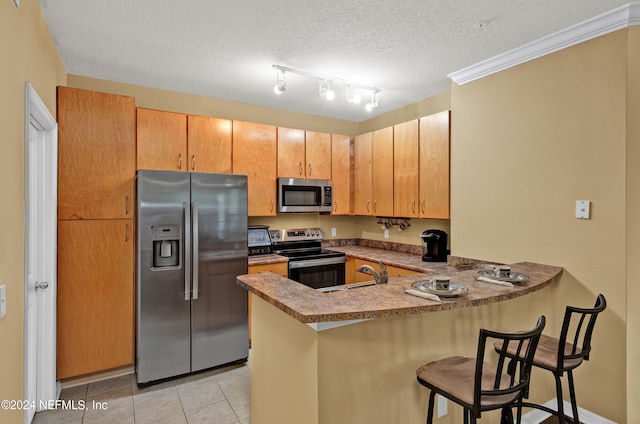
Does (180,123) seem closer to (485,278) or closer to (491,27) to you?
(491,27)

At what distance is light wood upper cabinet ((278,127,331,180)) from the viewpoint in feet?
13.0

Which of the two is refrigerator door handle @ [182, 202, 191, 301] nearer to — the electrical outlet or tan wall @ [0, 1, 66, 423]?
tan wall @ [0, 1, 66, 423]

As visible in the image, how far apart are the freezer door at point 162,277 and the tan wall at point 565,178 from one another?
2.55m

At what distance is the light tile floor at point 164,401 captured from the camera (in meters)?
2.38

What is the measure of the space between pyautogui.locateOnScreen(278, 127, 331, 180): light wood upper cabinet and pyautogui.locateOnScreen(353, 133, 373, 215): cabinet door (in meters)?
0.38

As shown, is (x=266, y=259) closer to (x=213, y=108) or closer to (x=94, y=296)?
(x=94, y=296)

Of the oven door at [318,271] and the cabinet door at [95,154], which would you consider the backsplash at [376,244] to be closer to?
the oven door at [318,271]

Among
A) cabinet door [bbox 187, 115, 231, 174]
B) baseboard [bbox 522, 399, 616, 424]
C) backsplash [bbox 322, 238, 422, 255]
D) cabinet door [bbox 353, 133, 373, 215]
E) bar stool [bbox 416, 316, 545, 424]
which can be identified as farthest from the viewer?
cabinet door [bbox 353, 133, 373, 215]

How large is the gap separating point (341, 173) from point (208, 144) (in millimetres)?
1684

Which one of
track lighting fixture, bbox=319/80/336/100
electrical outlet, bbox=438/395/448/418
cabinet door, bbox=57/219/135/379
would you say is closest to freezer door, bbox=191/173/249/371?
cabinet door, bbox=57/219/135/379

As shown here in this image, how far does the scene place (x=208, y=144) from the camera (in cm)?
348

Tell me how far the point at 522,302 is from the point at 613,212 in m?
0.80

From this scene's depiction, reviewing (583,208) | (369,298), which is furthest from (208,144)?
Result: (583,208)

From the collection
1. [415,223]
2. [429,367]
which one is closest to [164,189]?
[429,367]
